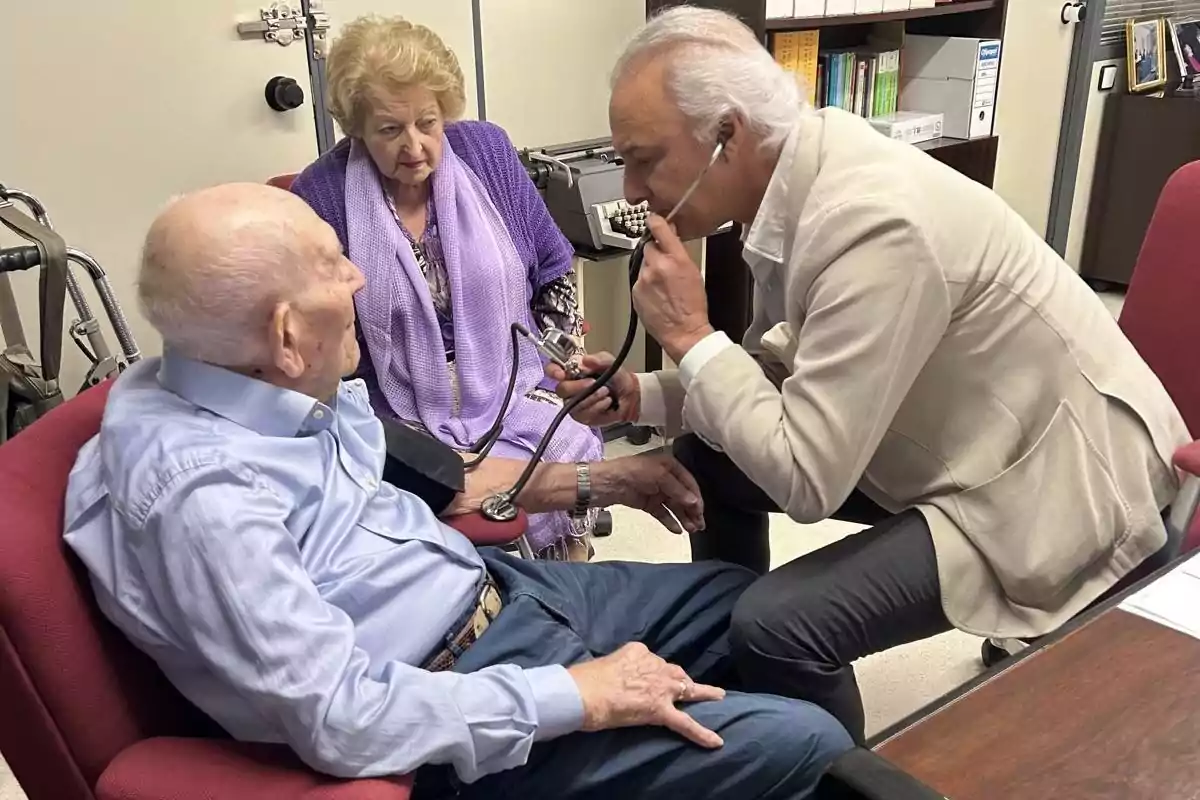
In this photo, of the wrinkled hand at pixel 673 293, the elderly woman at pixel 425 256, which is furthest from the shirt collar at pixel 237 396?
the elderly woman at pixel 425 256

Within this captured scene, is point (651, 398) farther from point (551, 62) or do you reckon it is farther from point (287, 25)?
point (551, 62)

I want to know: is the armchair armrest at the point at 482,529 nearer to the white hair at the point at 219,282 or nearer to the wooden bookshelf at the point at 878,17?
the white hair at the point at 219,282

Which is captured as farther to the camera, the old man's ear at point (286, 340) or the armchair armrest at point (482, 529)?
the armchair armrest at point (482, 529)

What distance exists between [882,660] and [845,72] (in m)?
1.85

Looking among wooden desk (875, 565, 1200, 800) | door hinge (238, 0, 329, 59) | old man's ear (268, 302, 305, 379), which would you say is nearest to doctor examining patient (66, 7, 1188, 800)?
old man's ear (268, 302, 305, 379)

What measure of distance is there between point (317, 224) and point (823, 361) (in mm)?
602

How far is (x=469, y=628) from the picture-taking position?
1.20m

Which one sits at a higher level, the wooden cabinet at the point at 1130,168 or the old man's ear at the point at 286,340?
the old man's ear at the point at 286,340

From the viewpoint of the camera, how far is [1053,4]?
3664 millimetres

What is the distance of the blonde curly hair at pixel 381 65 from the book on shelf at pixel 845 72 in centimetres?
122

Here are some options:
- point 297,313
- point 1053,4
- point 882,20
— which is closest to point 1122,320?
point 297,313

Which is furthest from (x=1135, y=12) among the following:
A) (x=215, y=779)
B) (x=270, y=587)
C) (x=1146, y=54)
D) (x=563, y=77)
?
(x=215, y=779)

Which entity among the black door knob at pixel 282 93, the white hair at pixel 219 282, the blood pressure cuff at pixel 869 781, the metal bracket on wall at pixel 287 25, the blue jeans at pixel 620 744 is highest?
the metal bracket on wall at pixel 287 25

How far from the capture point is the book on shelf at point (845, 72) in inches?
114
